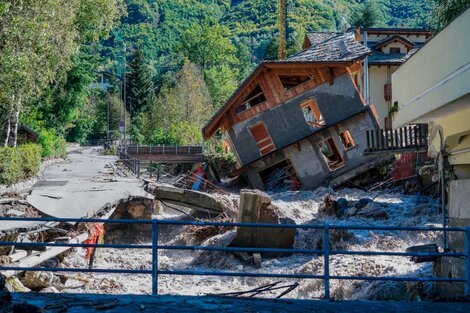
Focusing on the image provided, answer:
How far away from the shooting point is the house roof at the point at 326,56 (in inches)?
1289

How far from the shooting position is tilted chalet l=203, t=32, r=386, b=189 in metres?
33.5

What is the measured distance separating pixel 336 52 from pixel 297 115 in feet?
13.0

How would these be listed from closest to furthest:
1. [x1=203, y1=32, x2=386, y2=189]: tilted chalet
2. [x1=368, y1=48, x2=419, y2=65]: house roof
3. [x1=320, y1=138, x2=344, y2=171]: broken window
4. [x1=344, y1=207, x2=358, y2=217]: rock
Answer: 1. [x1=344, y1=207, x2=358, y2=217]: rock
2. [x1=203, y1=32, x2=386, y2=189]: tilted chalet
3. [x1=320, y1=138, x2=344, y2=171]: broken window
4. [x1=368, y1=48, x2=419, y2=65]: house roof

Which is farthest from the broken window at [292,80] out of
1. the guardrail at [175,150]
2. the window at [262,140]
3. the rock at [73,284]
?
the rock at [73,284]

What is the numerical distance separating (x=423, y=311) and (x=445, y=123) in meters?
5.68

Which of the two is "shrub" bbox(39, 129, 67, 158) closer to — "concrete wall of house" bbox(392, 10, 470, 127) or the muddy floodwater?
the muddy floodwater

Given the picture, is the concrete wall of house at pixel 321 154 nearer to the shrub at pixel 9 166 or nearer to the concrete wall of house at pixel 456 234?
the shrub at pixel 9 166

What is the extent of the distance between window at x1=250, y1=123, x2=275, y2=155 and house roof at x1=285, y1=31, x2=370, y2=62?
4476 millimetres

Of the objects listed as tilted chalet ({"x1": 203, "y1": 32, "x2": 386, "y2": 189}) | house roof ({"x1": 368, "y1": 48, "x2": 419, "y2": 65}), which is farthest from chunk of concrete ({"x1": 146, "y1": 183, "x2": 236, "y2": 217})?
house roof ({"x1": 368, "y1": 48, "x2": 419, "y2": 65})

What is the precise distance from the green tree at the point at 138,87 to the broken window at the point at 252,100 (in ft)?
225

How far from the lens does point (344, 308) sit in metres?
7.11

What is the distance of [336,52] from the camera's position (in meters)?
34.3

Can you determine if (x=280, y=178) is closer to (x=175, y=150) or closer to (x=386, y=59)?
(x=386, y=59)

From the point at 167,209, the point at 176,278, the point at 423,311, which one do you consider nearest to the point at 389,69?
the point at 167,209
